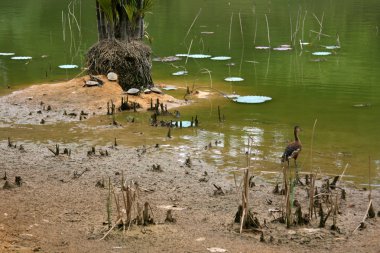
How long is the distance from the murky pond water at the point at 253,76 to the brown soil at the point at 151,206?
65 centimetres

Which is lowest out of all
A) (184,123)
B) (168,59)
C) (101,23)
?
(184,123)

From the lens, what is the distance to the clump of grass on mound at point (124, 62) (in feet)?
39.7

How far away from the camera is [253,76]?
46.0 ft

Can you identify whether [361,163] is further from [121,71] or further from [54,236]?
[121,71]

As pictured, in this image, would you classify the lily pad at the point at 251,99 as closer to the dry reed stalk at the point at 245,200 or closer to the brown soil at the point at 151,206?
the brown soil at the point at 151,206

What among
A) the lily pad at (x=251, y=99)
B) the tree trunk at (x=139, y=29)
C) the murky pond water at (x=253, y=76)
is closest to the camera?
the murky pond water at (x=253, y=76)

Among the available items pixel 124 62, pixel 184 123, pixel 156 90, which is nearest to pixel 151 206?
pixel 184 123

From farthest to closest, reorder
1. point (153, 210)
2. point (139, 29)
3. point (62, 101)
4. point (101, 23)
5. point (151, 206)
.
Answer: point (139, 29) < point (101, 23) < point (62, 101) < point (151, 206) < point (153, 210)

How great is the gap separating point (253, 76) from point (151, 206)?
318 inches

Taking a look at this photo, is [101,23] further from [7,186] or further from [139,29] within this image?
[7,186]

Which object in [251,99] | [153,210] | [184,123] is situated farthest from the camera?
[251,99]

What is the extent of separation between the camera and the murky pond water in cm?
877

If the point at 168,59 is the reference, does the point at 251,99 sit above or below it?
below

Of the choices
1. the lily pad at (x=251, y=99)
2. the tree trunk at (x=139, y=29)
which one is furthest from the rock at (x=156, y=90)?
the lily pad at (x=251, y=99)
